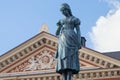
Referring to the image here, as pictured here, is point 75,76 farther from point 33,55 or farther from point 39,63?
point 33,55

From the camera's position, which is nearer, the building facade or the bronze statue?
the bronze statue

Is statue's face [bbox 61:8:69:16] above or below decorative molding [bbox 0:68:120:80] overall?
below

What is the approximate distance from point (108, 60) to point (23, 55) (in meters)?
6.26

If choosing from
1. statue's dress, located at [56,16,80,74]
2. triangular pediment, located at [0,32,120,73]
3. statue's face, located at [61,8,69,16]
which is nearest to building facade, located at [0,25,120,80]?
triangular pediment, located at [0,32,120,73]

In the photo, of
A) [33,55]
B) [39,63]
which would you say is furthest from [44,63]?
[33,55]

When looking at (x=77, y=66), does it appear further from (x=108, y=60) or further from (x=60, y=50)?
(x=108, y=60)

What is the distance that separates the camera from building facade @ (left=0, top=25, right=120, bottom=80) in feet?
112

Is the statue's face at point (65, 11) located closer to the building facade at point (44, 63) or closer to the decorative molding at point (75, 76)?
the decorative molding at point (75, 76)

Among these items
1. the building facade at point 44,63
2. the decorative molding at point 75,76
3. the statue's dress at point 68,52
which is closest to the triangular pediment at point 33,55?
the building facade at point 44,63

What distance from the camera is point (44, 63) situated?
34906 millimetres

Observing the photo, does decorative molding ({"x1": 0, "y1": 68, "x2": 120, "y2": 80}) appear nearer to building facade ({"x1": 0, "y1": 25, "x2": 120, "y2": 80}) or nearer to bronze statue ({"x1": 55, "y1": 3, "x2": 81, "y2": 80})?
building facade ({"x1": 0, "y1": 25, "x2": 120, "y2": 80})

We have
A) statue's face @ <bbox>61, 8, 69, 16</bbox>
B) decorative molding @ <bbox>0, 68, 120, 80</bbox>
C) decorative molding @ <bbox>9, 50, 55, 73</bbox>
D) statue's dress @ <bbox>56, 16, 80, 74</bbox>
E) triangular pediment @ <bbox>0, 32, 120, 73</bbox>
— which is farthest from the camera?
triangular pediment @ <bbox>0, 32, 120, 73</bbox>

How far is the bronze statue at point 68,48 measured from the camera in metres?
9.94

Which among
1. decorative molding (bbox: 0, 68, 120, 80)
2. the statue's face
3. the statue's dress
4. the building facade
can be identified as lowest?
the statue's dress
